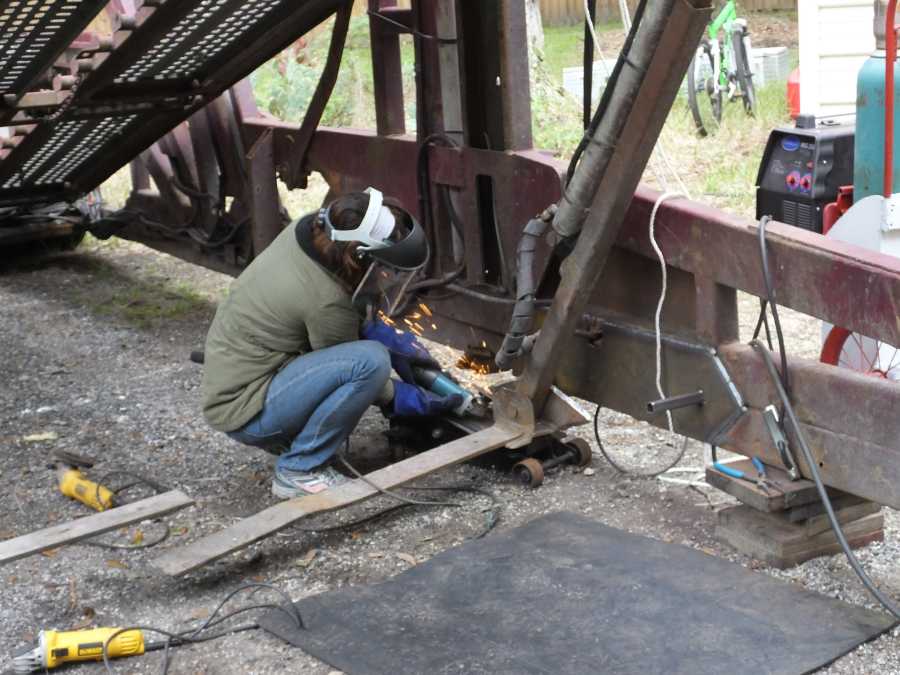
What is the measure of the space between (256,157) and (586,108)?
108 inches

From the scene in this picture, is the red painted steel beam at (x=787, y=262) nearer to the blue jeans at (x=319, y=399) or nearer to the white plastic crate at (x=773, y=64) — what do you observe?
the blue jeans at (x=319, y=399)

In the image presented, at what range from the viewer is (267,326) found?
5168mm

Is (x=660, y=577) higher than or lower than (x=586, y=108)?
lower

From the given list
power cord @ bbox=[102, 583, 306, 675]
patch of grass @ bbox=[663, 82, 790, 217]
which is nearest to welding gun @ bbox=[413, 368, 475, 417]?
Answer: power cord @ bbox=[102, 583, 306, 675]

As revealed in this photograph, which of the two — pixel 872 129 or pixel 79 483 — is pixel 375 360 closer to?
pixel 79 483

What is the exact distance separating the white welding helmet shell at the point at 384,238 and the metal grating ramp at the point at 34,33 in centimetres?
197

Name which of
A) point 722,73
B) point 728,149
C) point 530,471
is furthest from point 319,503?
point 722,73

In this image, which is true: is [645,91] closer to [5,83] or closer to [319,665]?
[319,665]

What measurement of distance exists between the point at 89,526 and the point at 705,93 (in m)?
11.8

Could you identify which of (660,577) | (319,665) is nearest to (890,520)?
(660,577)

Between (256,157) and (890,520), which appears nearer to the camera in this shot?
(890,520)

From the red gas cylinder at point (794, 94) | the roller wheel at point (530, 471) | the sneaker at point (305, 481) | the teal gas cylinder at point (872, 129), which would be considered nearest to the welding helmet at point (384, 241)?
the sneaker at point (305, 481)

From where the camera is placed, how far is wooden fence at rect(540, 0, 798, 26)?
992 inches

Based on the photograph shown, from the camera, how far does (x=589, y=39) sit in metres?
4.95
